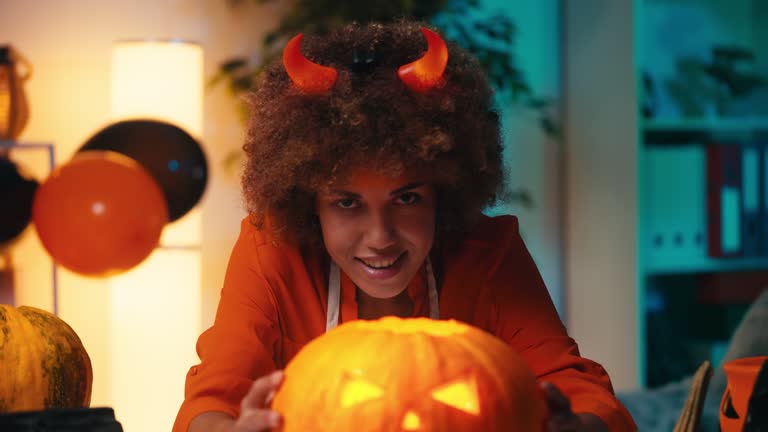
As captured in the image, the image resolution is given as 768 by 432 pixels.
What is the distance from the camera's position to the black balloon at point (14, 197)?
2.35 metres

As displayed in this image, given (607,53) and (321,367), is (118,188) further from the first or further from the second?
(607,53)

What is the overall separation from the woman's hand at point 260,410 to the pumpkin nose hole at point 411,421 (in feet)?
0.34

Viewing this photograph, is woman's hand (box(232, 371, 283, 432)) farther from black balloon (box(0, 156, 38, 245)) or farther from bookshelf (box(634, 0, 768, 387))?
bookshelf (box(634, 0, 768, 387))

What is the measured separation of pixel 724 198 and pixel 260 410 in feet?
8.20

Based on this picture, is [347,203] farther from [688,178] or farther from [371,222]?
[688,178]

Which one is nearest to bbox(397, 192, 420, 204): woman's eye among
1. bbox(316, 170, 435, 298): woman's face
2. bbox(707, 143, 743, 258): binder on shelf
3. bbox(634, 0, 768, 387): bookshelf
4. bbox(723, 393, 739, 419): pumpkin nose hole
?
bbox(316, 170, 435, 298): woman's face

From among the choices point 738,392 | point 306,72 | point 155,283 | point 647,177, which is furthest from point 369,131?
point 647,177

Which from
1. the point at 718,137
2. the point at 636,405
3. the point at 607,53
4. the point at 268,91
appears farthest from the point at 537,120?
the point at 268,91

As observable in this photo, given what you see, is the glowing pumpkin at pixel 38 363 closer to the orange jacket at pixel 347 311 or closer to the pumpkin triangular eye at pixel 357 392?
the orange jacket at pixel 347 311

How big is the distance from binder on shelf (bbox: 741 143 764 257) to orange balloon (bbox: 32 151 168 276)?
189 cm

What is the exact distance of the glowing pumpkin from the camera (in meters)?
0.93

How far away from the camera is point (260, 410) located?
30.1 inches

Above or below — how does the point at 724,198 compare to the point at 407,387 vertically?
above

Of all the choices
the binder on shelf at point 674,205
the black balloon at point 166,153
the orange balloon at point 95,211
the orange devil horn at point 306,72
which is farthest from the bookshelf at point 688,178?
the orange devil horn at point 306,72
